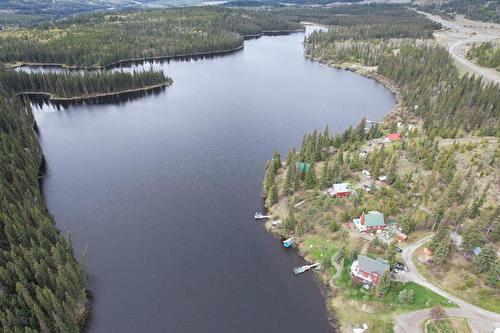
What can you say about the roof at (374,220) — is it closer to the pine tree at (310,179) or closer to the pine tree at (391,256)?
the pine tree at (391,256)

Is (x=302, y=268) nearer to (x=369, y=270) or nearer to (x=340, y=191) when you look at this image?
(x=369, y=270)

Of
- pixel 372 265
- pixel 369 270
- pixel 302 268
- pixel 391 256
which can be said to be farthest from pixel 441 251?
pixel 302 268

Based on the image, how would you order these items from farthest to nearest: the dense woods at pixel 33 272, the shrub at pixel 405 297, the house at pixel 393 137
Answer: the house at pixel 393 137, the shrub at pixel 405 297, the dense woods at pixel 33 272

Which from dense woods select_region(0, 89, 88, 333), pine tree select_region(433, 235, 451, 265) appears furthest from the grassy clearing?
dense woods select_region(0, 89, 88, 333)

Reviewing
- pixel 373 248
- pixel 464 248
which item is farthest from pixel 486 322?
pixel 373 248

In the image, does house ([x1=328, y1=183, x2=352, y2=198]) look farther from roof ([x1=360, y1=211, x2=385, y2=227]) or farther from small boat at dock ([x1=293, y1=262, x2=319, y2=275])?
small boat at dock ([x1=293, y1=262, x2=319, y2=275])

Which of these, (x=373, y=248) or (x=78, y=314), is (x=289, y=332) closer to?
(x=373, y=248)

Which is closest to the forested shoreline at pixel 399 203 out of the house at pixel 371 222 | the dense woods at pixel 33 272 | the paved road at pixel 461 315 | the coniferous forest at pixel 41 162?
the coniferous forest at pixel 41 162
